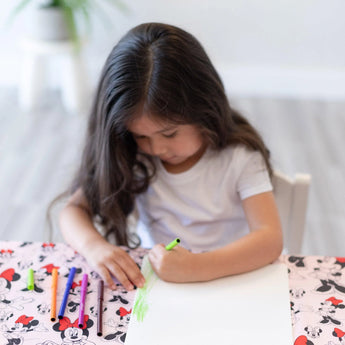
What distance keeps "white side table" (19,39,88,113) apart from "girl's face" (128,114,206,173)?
1.80 meters

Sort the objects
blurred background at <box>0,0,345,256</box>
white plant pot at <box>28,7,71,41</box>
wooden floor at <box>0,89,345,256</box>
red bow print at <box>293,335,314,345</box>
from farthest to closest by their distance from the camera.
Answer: white plant pot at <box>28,7,71,41</box>, blurred background at <box>0,0,345,256</box>, wooden floor at <box>0,89,345,256</box>, red bow print at <box>293,335,314,345</box>

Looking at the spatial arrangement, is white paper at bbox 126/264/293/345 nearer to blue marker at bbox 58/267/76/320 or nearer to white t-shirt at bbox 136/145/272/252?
blue marker at bbox 58/267/76/320

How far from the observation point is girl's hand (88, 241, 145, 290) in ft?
2.81

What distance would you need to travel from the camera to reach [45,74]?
114 inches

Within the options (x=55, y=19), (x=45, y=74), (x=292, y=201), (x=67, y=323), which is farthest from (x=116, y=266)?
(x=45, y=74)

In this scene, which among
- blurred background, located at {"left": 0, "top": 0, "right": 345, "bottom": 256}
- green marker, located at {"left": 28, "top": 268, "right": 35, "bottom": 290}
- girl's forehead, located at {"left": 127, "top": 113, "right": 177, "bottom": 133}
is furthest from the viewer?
blurred background, located at {"left": 0, "top": 0, "right": 345, "bottom": 256}

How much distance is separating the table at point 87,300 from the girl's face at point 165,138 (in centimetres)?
21

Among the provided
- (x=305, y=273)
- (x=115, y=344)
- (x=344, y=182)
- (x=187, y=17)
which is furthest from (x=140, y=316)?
(x=187, y=17)

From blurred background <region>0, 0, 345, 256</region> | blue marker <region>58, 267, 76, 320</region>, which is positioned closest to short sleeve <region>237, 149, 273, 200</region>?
blue marker <region>58, 267, 76, 320</region>

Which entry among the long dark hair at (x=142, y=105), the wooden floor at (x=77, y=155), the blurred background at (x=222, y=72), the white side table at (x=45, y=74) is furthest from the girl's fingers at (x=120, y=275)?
the white side table at (x=45, y=74)

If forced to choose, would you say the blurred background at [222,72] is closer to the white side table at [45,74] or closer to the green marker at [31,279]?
the white side table at [45,74]

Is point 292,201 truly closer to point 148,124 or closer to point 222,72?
point 148,124

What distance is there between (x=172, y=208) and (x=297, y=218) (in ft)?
0.87

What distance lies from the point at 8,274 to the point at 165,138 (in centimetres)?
36
